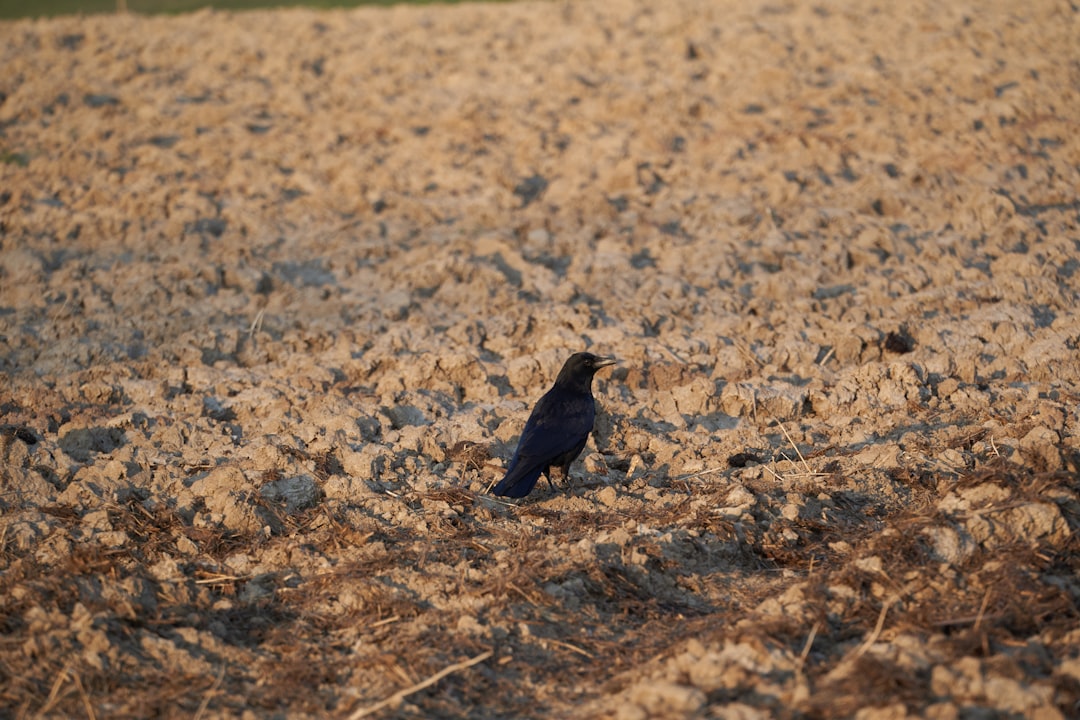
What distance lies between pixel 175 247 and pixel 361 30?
17.9ft

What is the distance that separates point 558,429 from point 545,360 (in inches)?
46.2

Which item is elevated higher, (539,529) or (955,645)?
(955,645)

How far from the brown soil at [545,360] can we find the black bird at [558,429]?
193mm

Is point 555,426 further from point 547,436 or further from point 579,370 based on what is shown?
point 579,370

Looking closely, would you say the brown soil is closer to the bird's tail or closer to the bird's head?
the bird's tail

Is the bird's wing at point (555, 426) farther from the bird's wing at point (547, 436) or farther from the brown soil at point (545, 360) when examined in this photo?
the brown soil at point (545, 360)

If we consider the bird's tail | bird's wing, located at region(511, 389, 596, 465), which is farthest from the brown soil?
bird's wing, located at region(511, 389, 596, 465)

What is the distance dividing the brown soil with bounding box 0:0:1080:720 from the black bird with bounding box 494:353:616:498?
19cm

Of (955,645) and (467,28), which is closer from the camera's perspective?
(955,645)

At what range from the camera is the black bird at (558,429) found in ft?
18.7

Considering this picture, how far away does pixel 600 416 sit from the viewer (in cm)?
659

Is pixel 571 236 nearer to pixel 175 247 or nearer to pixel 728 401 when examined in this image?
pixel 728 401

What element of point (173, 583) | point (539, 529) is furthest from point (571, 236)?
point (173, 583)

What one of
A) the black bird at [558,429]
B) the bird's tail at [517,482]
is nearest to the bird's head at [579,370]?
the black bird at [558,429]
